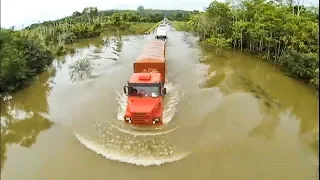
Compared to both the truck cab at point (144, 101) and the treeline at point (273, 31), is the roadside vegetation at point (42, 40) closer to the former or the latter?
the truck cab at point (144, 101)

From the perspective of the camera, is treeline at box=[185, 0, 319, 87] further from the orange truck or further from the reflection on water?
the reflection on water

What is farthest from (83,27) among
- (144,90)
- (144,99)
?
(144,99)

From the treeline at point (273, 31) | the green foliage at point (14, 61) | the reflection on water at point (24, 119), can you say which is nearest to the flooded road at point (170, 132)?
the reflection on water at point (24, 119)

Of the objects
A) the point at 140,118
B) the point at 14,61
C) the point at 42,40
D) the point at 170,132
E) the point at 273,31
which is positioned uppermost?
the point at 273,31

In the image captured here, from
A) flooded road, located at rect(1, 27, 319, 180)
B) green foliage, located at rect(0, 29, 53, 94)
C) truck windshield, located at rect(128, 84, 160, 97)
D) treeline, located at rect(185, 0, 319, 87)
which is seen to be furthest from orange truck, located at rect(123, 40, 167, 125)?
treeline, located at rect(185, 0, 319, 87)

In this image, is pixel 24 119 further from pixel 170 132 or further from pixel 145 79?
pixel 170 132

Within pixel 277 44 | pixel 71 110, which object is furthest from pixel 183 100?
pixel 277 44
